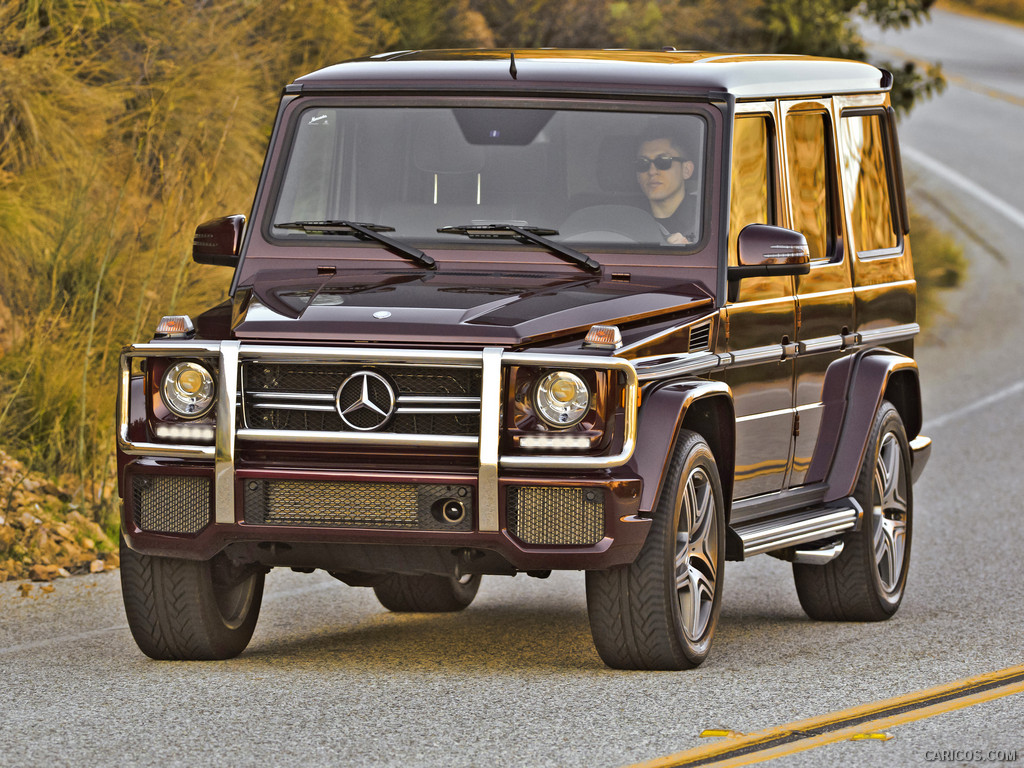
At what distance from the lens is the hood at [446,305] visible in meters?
6.71

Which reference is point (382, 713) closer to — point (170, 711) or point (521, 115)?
point (170, 711)

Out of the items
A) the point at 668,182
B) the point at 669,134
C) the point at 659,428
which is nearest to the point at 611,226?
the point at 668,182

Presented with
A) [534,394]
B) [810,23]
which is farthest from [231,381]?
[810,23]

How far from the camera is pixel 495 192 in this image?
7863 mm

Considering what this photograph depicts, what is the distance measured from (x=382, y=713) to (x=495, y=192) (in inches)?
91.0

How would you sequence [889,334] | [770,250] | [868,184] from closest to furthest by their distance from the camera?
1. [770,250]
2. [889,334]
3. [868,184]

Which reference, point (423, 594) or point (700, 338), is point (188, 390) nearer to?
point (700, 338)

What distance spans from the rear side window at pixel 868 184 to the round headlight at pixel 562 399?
287 cm

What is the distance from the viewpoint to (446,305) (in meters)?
6.91

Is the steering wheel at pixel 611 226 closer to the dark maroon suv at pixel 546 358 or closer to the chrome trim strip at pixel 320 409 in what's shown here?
the dark maroon suv at pixel 546 358

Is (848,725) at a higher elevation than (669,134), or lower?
lower

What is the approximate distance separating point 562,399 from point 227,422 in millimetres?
1131

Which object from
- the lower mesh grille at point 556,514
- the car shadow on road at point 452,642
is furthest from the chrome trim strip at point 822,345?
the lower mesh grille at point 556,514

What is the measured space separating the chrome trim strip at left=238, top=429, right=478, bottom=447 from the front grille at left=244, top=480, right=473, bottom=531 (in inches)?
5.4
